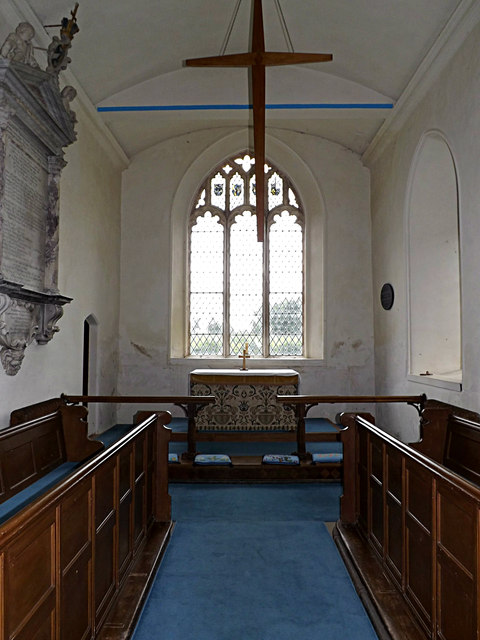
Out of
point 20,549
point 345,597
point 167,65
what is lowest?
point 345,597

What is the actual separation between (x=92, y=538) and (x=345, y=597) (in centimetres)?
146

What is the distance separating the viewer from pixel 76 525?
6.85ft

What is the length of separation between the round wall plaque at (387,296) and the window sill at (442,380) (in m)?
1.24

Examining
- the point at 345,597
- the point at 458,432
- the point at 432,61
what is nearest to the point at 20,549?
the point at 345,597

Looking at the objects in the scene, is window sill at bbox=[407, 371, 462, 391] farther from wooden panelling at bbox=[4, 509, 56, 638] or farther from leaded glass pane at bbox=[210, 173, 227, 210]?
leaded glass pane at bbox=[210, 173, 227, 210]

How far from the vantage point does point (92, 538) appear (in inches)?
89.5

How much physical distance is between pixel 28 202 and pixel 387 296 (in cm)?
503

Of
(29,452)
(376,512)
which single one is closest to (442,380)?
(376,512)

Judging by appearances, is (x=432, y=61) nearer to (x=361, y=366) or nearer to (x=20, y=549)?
(x=361, y=366)

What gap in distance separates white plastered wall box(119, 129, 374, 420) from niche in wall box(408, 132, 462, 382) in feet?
6.41

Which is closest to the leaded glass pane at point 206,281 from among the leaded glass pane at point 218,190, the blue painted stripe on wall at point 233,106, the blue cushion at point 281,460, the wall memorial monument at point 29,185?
the leaded glass pane at point 218,190

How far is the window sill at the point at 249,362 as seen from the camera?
27.8 feet

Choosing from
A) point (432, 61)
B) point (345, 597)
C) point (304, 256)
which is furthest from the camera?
point (304, 256)

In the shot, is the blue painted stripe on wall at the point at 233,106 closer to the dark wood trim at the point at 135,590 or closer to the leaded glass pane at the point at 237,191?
the leaded glass pane at the point at 237,191
